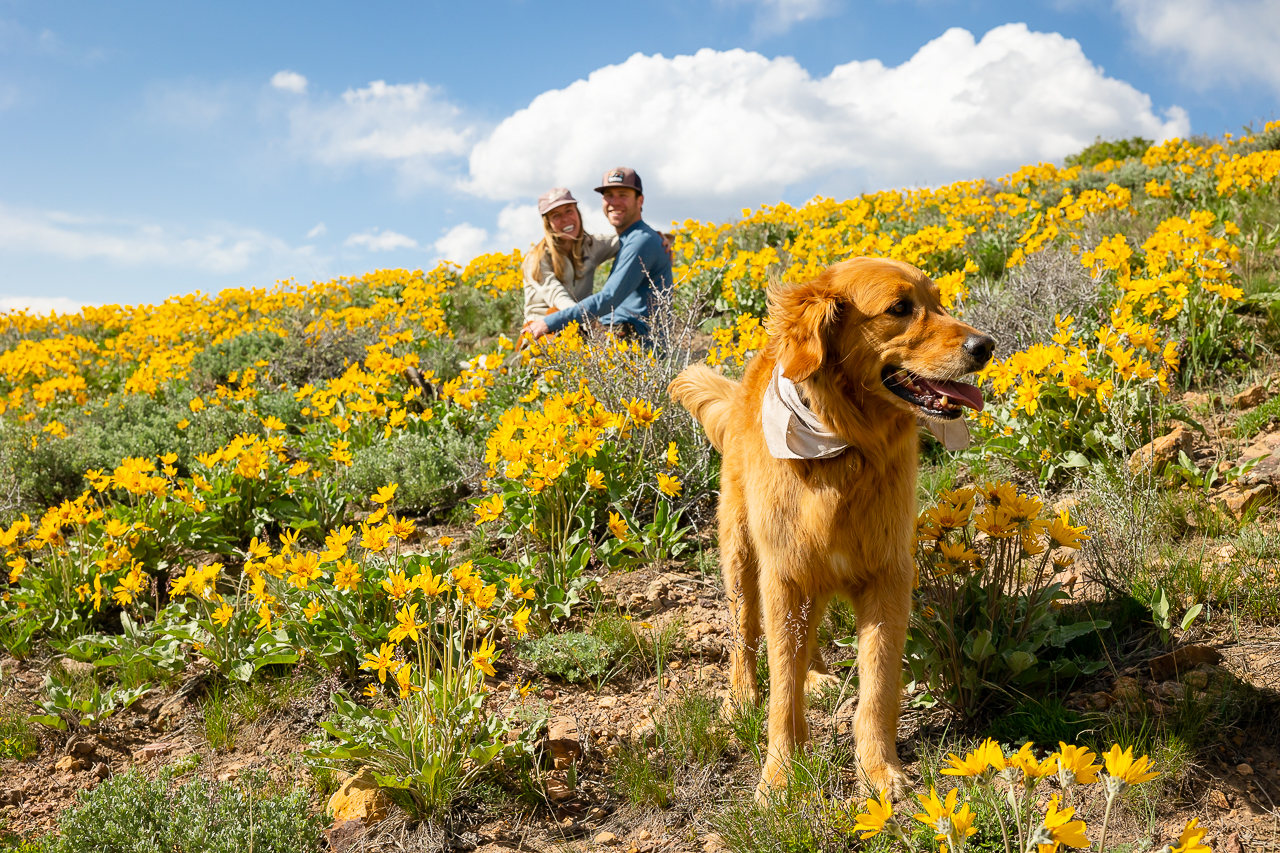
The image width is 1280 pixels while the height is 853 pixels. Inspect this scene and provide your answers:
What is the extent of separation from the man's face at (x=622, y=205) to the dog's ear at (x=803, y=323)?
474cm

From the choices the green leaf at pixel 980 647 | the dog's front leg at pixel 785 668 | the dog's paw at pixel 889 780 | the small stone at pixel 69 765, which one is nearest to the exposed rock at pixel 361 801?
the dog's front leg at pixel 785 668

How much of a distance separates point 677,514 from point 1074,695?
6.89 ft

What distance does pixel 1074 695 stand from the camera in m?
2.81

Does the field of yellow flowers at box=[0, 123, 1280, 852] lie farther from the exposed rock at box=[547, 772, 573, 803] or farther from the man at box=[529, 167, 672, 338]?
the man at box=[529, 167, 672, 338]

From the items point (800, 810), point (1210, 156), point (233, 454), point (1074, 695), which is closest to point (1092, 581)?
point (1074, 695)

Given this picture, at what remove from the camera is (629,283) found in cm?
680

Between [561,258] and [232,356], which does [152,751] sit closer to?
[561,258]

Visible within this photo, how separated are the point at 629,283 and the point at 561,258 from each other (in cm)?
104

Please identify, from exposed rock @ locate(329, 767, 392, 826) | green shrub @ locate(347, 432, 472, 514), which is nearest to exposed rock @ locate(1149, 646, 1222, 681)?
exposed rock @ locate(329, 767, 392, 826)

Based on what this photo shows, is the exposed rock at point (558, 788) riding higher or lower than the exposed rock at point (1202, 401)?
lower

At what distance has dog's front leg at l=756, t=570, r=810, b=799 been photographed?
2.54m

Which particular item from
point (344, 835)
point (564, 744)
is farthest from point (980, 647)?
point (344, 835)

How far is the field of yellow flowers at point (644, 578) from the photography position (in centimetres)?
256

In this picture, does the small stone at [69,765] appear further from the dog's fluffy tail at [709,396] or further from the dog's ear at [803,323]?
the dog's ear at [803,323]
